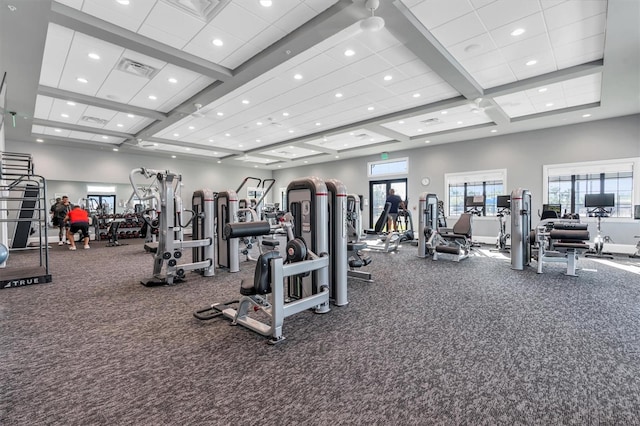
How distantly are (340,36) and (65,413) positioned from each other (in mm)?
4602

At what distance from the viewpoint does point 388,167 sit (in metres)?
12.2

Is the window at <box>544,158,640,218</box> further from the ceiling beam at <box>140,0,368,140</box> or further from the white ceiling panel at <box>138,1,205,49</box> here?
the white ceiling panel at <box>138,1,205,49</box>

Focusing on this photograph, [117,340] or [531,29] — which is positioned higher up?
[531,29]

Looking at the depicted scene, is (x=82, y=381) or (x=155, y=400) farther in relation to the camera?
(x=82, y=381)

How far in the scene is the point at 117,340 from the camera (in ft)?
8.12

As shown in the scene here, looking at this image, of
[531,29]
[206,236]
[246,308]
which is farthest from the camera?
[206,236]

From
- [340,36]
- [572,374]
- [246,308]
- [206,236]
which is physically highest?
[340,36]

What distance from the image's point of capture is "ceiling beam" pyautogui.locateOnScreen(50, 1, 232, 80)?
3607mm

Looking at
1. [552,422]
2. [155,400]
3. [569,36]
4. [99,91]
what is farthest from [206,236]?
[569,36]

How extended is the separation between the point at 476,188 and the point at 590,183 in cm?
284

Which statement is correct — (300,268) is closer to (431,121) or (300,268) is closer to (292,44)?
(292,44)

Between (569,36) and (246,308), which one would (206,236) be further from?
(569,36)

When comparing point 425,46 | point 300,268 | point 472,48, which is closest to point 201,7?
point 425,46

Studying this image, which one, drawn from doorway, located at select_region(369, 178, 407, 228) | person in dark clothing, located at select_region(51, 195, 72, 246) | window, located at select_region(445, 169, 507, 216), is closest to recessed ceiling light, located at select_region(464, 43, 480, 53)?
window, located at select_region(445, 169, 507, 216)
